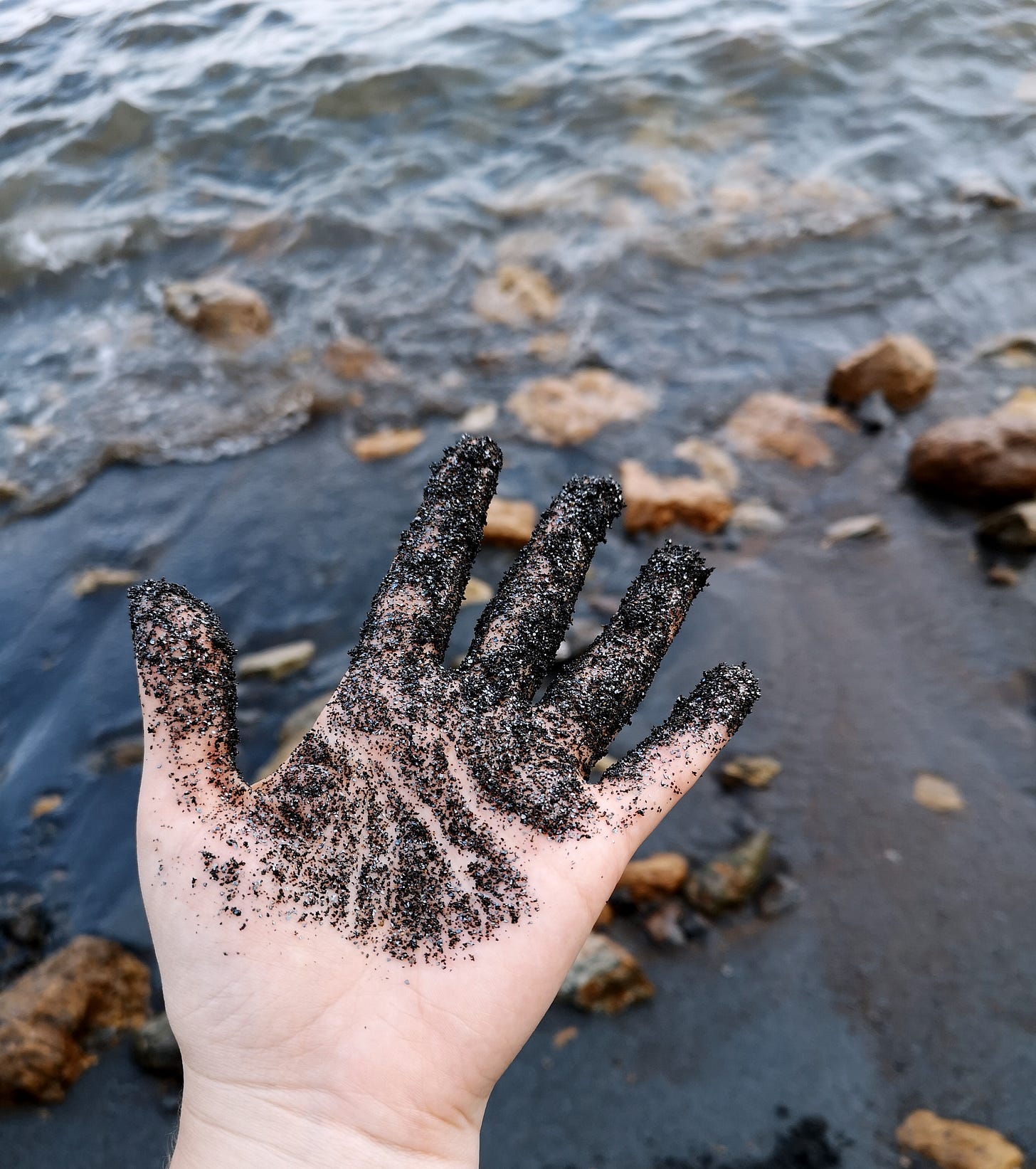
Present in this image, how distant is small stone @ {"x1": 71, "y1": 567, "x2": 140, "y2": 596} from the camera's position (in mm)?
4219

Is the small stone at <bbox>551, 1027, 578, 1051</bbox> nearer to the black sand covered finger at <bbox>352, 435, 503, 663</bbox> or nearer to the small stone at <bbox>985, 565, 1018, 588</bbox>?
the black sand covered finger at <bbox>352, 435, 503, 663</bbox>

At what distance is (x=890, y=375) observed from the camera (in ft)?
16.3

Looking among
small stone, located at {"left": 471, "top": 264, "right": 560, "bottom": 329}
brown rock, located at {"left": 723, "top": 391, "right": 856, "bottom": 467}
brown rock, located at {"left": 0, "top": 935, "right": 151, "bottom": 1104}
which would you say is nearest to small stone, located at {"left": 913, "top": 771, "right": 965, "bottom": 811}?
brown rock, located at {"left": 723, "top": 391, "right": 856, "bottom": 467}

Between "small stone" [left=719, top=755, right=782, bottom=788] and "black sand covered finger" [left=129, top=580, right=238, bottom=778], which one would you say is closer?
"black sand covered finger" [left=129, top=580, right=238, bottom=778]

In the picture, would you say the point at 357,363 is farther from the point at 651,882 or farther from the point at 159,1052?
the point at 159,1052

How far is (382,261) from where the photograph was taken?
659 centimetres

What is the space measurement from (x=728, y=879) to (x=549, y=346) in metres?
3.91

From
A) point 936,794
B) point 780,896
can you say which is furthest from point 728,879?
point 936,794

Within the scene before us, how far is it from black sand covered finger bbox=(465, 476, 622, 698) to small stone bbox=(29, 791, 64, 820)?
2.32 m

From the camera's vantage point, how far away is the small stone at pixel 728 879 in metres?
3.04

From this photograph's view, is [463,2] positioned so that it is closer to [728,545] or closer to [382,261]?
[382,261]

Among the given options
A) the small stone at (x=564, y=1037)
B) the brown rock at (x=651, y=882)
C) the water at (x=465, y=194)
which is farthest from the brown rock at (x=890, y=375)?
the small stone at (x=564, y=1037)

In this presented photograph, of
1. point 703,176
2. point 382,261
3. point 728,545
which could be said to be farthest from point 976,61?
point 728,545

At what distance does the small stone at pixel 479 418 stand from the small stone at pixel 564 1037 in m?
3.37
